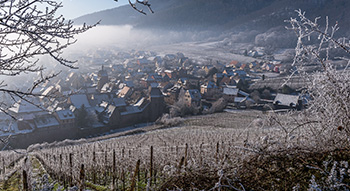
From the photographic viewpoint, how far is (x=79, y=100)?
35.3m

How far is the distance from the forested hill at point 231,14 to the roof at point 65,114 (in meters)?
89.6

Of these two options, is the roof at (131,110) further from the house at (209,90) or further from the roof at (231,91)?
the roof at (231,91)

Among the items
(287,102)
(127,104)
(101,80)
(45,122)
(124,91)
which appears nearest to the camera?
(45,122)

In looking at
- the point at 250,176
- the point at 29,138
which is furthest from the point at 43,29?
the point at 29,138

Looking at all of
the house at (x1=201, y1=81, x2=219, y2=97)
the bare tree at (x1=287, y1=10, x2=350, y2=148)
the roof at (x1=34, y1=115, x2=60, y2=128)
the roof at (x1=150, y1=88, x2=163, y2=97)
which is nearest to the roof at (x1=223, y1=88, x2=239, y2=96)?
the house at (x1=201, y1=81, x2=219, y2=97)

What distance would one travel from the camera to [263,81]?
160ft

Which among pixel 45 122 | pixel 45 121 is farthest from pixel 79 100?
pixel 45 122

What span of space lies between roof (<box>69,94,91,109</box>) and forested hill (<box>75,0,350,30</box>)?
83.3 meters

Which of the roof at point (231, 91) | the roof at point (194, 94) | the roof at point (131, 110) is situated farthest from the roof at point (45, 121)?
the roof at point (231, 91)

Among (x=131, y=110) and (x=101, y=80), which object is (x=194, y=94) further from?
(x=101, y=80)

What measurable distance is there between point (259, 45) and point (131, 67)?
5162 centimetres

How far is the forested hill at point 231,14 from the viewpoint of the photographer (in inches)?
4281

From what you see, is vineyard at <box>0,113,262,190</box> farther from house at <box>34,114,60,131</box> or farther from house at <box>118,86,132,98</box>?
house at <box>118,86,132,98</box>

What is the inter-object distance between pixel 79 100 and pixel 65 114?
6.22 m
